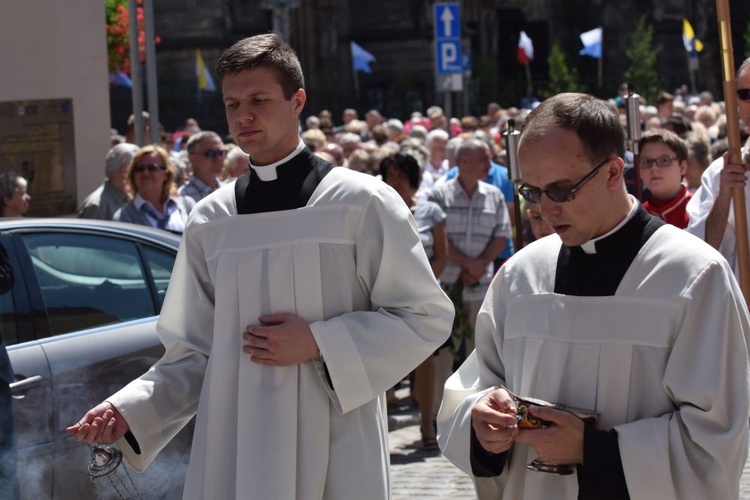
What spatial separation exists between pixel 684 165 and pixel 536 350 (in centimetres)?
487

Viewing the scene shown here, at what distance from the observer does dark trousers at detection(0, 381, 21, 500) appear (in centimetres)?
529

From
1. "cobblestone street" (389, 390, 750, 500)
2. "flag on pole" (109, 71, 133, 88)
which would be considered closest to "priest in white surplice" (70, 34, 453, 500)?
"cobblestone street" (389, 390, 750, 500)

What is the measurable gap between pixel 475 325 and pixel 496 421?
3.04ft

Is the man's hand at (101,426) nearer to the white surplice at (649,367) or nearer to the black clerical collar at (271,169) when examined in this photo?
the black clerical collar at (271,169)

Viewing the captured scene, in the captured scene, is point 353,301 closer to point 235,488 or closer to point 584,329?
point 235,488

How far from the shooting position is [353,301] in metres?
4.04

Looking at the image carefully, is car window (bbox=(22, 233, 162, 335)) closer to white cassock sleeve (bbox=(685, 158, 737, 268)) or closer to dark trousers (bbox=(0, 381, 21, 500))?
dark trousers (bbox=(0, 381, 21, 500))

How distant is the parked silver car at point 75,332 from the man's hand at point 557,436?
2755 mm

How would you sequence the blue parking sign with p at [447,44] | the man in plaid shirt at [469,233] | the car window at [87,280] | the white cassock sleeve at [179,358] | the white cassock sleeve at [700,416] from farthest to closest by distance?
the blue parking sign with p at [447,44] → the man in plaid shirt at [469,233] → the car window at [87,280] → the white cassock sleeve at [179,358] → the white cassock sleeve at [700,416]

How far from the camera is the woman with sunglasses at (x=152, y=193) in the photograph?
9117 mm

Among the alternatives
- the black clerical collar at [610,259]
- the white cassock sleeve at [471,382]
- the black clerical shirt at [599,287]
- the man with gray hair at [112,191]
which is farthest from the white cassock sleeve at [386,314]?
the man with gray hair at [112,191]

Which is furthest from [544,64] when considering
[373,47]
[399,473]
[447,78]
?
[399,473]

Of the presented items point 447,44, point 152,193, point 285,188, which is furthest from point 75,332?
point 447,44

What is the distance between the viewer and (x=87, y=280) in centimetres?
620
